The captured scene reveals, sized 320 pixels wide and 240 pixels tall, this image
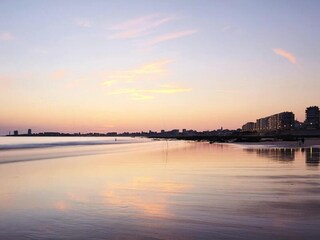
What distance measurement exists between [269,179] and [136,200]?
8783mm

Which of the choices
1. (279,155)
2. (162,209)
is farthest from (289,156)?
(162,209)

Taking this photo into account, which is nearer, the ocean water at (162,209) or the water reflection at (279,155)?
the ocean water at (162,209)

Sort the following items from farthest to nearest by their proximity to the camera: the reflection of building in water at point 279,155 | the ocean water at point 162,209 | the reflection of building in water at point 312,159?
the reflection of building in water at point 279,155 < the reflection of building in water at point 312,159 < the ocean water at point 162,209

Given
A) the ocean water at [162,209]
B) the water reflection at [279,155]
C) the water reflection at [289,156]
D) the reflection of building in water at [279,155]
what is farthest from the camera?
the reflection of building in water at [279,155]

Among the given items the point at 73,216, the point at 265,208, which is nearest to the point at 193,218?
the point at 265,208

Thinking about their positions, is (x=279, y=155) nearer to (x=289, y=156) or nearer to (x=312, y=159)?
(x=289, y=156)

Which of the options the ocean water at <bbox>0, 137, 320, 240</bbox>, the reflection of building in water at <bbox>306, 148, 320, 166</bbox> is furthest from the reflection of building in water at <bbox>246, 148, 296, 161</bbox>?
the ocean water at <bbox>0, 137, 320, 240</bbox>

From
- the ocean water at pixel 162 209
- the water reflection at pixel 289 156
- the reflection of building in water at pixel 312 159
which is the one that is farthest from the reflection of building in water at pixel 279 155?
the ocean water at pixel 162 209

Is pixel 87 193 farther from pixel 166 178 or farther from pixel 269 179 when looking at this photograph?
pixel 269 179

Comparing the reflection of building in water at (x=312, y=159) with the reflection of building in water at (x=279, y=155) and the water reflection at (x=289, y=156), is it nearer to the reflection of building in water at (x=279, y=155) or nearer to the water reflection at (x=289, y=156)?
the water reflection at (x=289, y=156)

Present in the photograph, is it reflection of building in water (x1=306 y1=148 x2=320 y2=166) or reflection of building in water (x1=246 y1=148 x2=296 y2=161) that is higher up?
reflection of building in water (x1=306 y1=148 x2=320 y2=166)

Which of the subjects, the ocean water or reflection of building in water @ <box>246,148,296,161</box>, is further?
reflection of building in water @ <box>246,148,296,161</box>

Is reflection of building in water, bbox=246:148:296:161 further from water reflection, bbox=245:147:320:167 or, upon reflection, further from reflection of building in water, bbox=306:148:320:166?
reflection of building in water, bbox=306:148:320:166

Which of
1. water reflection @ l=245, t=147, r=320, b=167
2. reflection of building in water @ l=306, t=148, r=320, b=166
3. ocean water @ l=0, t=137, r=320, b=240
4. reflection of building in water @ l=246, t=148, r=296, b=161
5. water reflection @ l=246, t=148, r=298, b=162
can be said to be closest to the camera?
ocean water @ l=0, t=137, r=320, b=240
